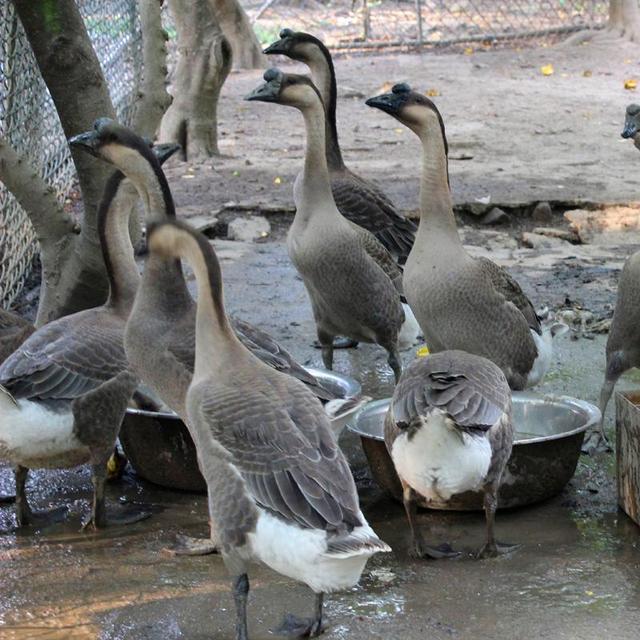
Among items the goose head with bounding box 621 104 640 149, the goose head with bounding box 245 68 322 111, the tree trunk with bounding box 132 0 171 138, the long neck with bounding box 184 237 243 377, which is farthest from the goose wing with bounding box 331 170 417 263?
the long neck with bounding box 184 237 243 377

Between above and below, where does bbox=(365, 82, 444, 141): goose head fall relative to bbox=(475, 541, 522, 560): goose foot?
above

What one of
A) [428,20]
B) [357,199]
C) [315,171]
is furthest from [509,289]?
[428,20]

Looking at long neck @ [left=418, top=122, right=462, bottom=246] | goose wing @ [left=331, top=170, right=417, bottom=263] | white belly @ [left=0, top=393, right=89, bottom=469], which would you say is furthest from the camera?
goose wing @ [left=331, top=170, right=417, bottom=263]

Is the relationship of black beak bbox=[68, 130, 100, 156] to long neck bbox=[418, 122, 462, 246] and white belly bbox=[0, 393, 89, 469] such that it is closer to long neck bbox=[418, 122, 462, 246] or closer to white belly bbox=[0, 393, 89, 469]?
white belly bbox=[0, 393, 89, 469]

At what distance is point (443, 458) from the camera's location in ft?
13.0

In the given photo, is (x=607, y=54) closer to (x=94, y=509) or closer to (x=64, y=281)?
(x=64, y=281)

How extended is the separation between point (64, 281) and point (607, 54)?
1360cm

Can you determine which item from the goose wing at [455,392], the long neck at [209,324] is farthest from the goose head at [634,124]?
the long neck at [209,324]

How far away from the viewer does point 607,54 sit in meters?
17.6

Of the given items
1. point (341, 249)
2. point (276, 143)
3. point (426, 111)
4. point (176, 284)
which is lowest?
point (276, 143)

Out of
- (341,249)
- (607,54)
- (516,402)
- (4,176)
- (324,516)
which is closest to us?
(324,516)

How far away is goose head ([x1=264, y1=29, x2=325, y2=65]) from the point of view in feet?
23.6

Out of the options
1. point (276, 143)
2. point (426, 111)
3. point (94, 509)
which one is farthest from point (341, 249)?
point (276, 143)

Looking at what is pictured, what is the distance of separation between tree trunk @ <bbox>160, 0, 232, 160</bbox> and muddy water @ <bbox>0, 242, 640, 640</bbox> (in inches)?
262
